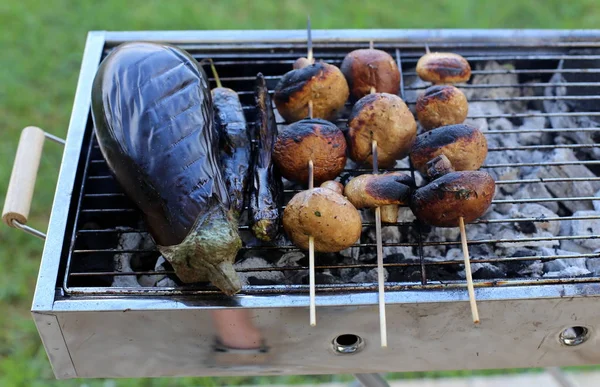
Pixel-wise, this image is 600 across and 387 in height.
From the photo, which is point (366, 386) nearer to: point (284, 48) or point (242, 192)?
point (242, 192)

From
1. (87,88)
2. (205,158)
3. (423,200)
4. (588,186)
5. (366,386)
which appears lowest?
(366,386)

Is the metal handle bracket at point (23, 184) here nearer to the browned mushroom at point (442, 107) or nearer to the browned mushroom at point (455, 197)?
the browned mushroom at point (455, 197)

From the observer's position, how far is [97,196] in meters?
2.31

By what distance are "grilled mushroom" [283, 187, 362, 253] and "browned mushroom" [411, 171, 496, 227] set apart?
0.79 ft

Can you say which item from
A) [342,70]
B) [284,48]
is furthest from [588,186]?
[284,48]

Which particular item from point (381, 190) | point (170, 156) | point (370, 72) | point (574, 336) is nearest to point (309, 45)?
point (370, 72)

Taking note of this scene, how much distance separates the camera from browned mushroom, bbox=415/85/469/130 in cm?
236

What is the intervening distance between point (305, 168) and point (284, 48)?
796 mm

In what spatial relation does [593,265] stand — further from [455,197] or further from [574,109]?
[574,109]

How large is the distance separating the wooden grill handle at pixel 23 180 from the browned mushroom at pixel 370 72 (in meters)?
1.30

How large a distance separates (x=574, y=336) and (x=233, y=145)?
1403mm

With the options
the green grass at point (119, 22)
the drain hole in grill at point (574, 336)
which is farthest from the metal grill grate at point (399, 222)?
the green grass at point (119, 22)

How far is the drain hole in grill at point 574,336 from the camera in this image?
6.79 feet

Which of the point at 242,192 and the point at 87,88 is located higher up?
the point at 87,88
